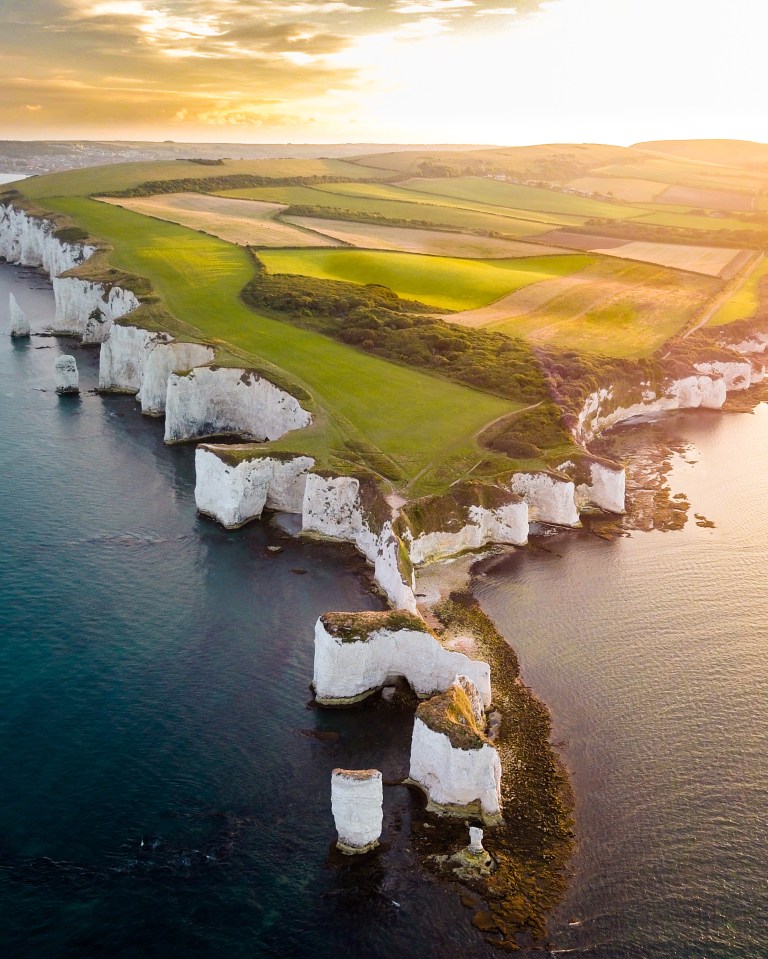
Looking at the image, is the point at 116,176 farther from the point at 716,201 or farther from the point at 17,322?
the point at 716,201

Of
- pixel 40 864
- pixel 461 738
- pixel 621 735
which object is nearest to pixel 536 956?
pixel 461 738

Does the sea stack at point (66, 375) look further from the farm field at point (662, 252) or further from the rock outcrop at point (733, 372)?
the farm field at point (662, 252)

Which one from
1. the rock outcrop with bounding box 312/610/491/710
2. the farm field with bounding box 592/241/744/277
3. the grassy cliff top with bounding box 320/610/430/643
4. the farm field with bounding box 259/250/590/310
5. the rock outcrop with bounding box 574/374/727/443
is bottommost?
the rock outcrop with bounding box 312/610/491/710

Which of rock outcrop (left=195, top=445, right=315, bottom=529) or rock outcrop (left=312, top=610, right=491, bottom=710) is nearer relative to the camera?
rock outcrop (left=312, top=610, right=491, bottom=710)

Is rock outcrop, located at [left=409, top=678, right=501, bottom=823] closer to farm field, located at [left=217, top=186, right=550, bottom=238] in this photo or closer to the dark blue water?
the dark blue water

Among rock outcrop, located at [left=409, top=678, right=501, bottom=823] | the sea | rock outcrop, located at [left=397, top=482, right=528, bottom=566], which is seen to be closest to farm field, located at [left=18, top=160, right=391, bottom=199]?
the sea

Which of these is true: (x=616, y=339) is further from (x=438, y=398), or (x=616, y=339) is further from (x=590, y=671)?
(x=590, y=671)

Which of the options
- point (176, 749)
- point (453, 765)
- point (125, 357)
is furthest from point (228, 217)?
point (453, 765)
